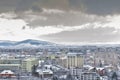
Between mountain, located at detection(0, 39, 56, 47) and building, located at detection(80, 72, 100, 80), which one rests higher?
mountain, located at detection(0, 39, 56, 47)

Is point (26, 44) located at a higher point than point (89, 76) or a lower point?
higher

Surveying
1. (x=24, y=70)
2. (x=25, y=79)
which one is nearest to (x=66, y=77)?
(x=25, y=79)

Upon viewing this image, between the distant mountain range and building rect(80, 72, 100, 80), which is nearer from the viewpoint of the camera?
building rect(80, 72, 100, 80)

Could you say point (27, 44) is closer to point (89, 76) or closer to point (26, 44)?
point (26, 44)

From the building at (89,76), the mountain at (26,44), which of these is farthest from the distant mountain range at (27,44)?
the building at (89,76)

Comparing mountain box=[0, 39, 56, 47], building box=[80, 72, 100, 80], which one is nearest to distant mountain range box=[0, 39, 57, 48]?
mountain box=[0, 39, 56, 47]

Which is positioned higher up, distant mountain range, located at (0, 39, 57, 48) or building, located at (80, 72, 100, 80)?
distant mountain range, located at (0, 39, 57, 48)

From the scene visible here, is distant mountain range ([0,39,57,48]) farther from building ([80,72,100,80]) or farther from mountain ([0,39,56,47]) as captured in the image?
building ([80,72,100,80])

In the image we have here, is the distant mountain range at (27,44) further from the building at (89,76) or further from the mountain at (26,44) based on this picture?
the building at (89,76)

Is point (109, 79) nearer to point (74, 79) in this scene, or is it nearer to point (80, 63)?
point (74, 79)

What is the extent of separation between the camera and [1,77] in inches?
656

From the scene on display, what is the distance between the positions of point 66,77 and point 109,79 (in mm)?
1959

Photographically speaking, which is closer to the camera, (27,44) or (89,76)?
(89,76)

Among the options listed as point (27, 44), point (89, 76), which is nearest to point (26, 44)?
point (27, 44)
